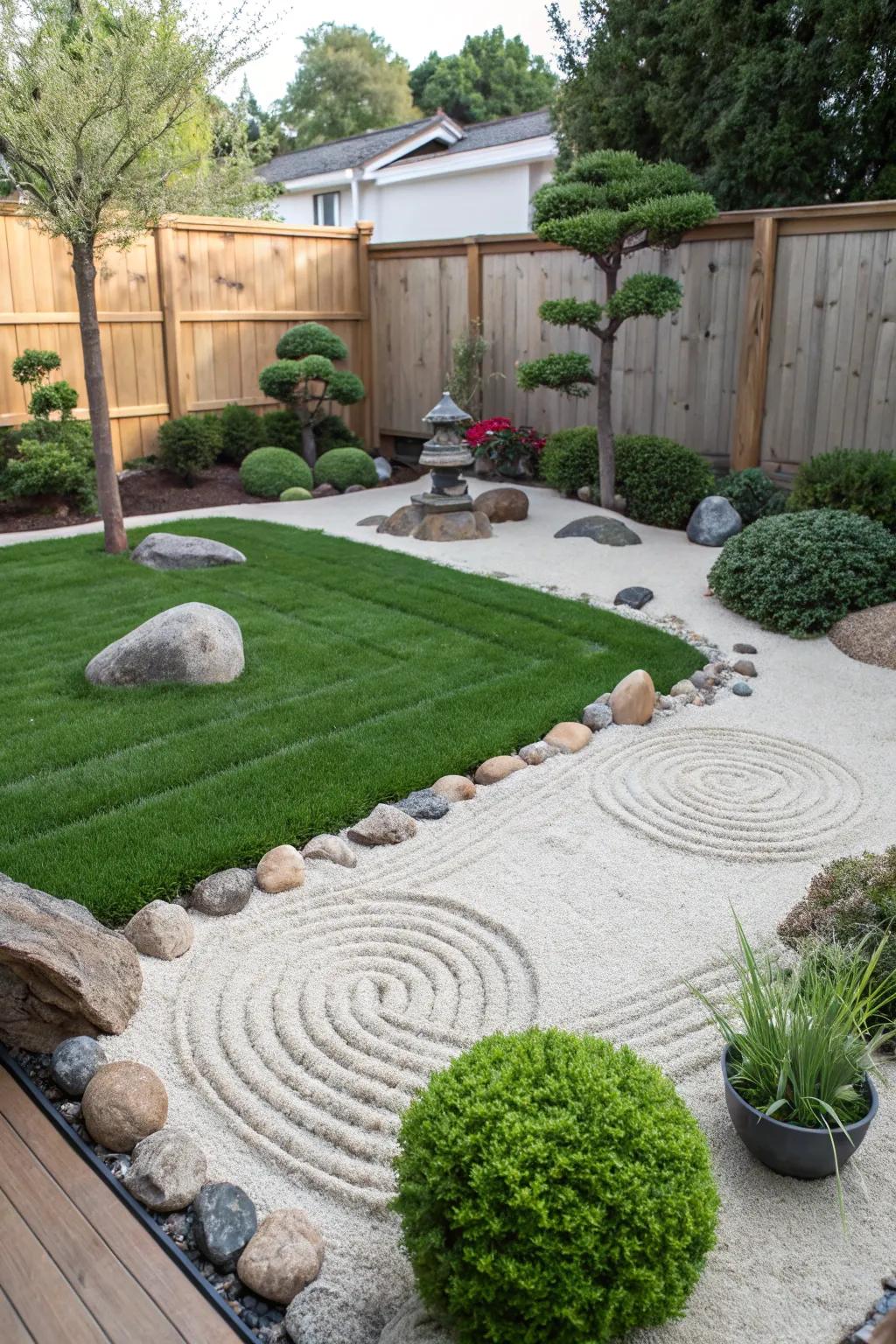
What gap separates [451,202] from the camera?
872 inches

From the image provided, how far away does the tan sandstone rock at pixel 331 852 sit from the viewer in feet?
13.4

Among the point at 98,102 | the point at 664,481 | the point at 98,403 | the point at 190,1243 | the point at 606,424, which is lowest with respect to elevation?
the point at 190,1243

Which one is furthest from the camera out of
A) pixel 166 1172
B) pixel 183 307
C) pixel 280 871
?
pixel 183 307

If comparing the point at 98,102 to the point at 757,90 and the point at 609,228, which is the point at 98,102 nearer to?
the point at 609,228

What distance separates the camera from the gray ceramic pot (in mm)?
2492

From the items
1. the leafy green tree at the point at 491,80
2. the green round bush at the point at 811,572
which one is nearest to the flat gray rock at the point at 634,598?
the green round bush at the point at 811,572

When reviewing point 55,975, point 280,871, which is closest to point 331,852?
point 280,871

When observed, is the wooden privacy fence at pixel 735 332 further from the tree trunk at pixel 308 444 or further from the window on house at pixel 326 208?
the window on house at pixel 326 208

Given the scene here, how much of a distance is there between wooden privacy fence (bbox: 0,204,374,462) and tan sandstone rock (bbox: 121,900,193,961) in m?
7.81

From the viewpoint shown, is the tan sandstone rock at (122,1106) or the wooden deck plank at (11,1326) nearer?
the wooden deck plank at (11,1326)

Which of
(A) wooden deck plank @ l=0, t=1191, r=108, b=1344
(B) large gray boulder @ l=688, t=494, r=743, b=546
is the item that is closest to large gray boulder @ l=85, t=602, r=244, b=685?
(A) wooden deck plank @ l=0, t=1191, r=108, b=1344

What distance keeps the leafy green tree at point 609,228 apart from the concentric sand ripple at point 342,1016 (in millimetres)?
6379

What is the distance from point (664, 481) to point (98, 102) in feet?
16.6

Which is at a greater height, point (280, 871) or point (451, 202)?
point (451, 202)
